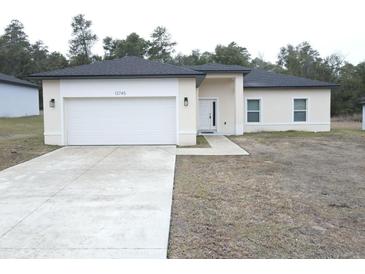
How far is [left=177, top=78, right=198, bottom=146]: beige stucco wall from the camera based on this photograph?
47.1 feet

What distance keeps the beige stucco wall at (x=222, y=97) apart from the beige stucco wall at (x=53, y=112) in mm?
8407

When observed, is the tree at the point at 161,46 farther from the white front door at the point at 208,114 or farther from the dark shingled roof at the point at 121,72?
the dark shingled roof at the point at 121,72

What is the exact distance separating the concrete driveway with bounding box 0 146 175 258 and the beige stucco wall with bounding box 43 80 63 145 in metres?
4.48

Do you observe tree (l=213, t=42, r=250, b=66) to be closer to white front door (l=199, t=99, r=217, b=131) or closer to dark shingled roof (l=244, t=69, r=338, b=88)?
dark shingled roof (l=244, t=69, r=338, b=88)

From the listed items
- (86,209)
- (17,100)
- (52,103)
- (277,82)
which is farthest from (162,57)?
(86,209)

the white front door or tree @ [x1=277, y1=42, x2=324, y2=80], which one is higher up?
tree @ [x1=277, y1=42, x2=324, y2=80]

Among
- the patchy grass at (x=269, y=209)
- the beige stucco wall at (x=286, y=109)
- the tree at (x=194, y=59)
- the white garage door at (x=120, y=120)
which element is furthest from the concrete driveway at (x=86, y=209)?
the tree at (x=194, y=59)

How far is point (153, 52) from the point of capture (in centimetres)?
5053

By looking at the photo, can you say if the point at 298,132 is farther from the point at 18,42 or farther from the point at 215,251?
the point at 18,42

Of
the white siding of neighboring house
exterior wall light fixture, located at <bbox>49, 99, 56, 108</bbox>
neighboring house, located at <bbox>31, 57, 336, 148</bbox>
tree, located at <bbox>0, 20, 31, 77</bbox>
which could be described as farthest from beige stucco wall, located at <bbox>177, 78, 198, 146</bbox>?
tree, located at <bbox>0, 20, 31, 77</bbox>

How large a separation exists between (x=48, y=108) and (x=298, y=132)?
1345 cm

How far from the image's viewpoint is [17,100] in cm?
3397

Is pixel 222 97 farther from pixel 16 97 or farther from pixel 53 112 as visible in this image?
pixel 16 97

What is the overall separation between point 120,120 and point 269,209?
10.1 m
